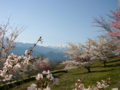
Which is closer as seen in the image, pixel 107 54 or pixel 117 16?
pixel 117 16

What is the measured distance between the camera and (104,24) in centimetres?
631

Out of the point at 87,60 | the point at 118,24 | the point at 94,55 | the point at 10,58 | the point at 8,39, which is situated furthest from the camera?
the point at 94,55

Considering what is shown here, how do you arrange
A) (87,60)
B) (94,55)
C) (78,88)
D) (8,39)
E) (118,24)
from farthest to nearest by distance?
1. (94,55)
2. (87,60)
3. (8,39)
4. (118,24)
5. (78,88)

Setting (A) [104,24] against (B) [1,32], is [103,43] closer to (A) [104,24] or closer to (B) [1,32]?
(A) [104,24]

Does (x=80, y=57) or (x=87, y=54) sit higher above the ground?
(x=87, y=54)

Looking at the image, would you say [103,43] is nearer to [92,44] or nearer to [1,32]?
[92,44]

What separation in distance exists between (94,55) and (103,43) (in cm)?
339

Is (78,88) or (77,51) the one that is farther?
(77,51)

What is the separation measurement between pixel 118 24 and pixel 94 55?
11.2m

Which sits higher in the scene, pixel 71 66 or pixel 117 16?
pixel 117 16

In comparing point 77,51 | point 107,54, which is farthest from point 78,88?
point 107,54

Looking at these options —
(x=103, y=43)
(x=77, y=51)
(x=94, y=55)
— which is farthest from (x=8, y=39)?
(x=103, y=43)

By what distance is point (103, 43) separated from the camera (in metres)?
16.7

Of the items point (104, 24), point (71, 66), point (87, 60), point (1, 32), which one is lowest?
point (71, 66)
